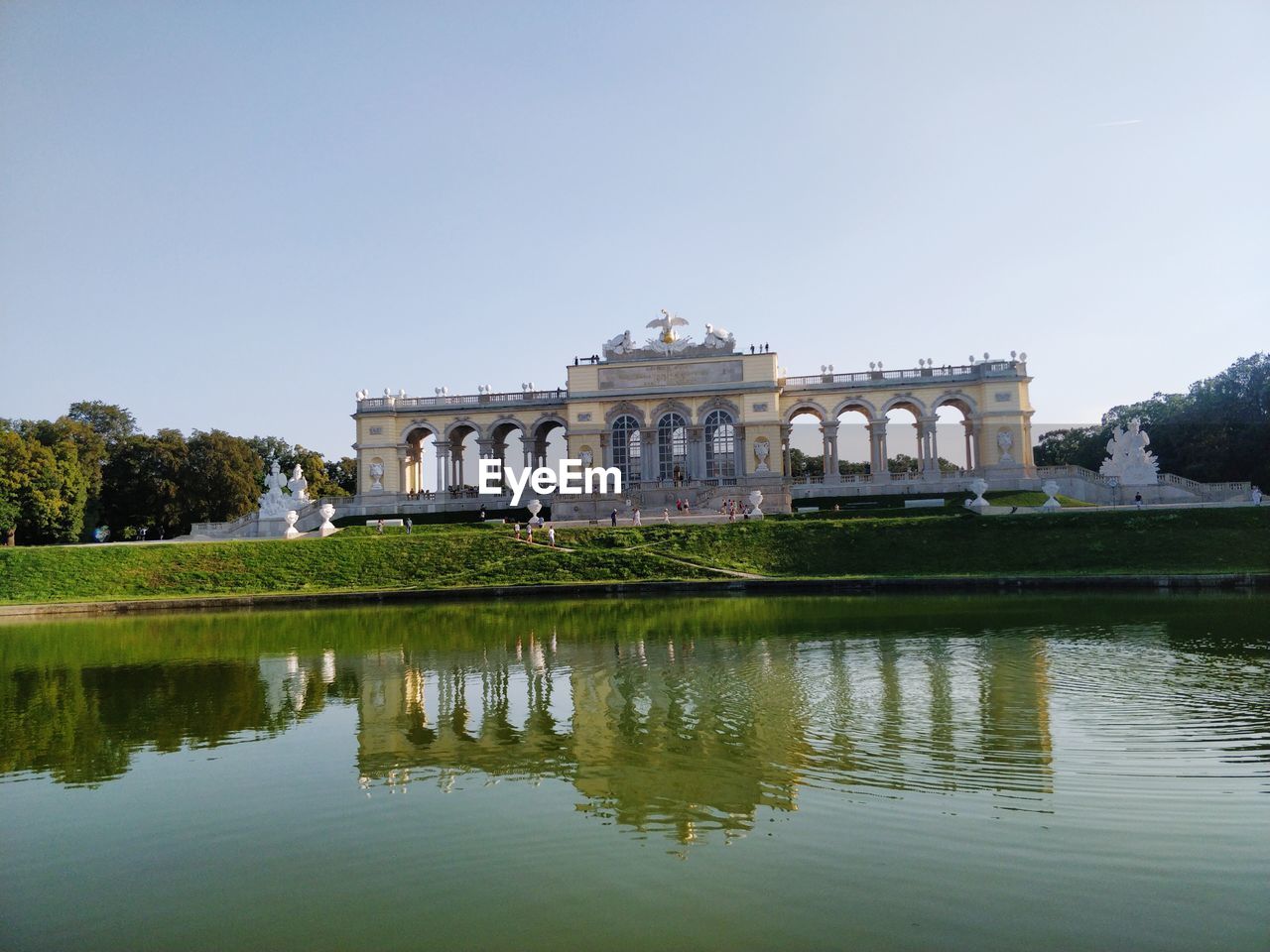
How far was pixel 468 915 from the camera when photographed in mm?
5977

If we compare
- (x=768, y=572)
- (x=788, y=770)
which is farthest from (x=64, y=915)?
(x=768, y=572)

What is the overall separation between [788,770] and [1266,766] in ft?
13.6

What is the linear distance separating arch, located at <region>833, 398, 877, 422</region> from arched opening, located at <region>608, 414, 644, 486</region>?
12350mm

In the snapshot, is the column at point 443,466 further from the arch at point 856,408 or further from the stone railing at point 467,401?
the arch at point 856,408

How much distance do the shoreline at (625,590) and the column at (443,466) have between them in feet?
96.2

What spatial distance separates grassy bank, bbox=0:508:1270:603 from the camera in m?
30.8

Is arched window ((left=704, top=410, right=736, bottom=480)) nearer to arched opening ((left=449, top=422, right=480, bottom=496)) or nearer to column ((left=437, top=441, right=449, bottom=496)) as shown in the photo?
arched opening ((left=449, top=422, right=480, bottom=496))

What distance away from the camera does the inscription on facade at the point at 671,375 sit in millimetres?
57781

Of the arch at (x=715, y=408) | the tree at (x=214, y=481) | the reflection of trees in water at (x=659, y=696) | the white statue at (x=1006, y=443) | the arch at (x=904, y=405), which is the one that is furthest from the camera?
the tree at (x=214, y=481)

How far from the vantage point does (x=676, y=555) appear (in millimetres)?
34625

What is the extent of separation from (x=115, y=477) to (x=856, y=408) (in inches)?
1841

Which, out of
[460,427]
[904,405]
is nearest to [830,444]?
[904,405]

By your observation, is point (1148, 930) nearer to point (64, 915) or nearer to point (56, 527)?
point (64, 915)

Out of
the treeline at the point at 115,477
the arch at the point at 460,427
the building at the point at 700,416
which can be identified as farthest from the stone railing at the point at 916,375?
the treeline at the point at 115,477
